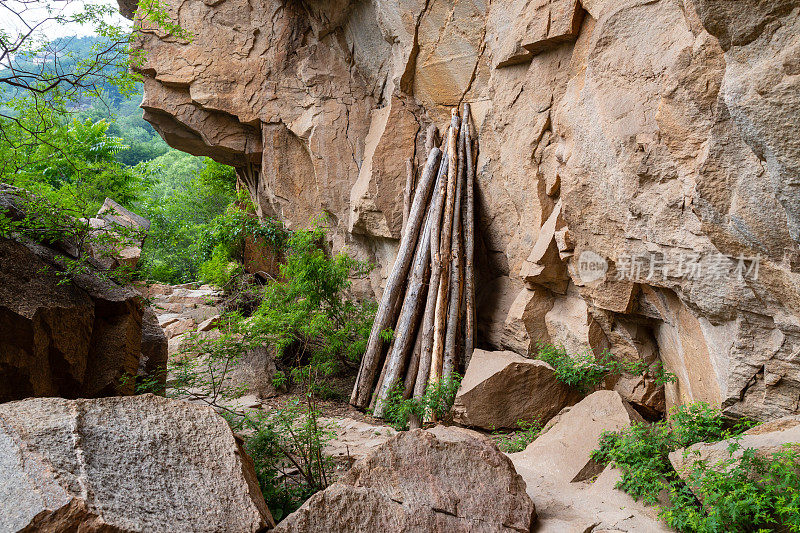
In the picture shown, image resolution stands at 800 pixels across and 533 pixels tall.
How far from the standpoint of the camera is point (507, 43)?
18.3 ft

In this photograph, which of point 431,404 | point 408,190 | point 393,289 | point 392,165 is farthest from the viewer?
point 392,165

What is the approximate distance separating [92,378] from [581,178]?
4.26 meters

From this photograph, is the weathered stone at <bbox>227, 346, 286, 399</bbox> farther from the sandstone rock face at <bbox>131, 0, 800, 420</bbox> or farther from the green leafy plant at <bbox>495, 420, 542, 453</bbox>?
the green leafy plant at <bbox>495, 420, 542, 453</bbox>

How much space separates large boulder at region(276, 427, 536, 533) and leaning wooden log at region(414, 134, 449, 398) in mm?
2375

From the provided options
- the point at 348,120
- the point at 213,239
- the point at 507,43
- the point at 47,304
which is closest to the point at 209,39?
the point at 348,120

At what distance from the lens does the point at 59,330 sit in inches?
153

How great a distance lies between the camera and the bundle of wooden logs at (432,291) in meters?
5.73

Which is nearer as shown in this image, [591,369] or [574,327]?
[591,369]

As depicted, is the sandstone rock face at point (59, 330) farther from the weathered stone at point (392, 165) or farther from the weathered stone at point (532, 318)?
the weathered stone at point (532, 318)

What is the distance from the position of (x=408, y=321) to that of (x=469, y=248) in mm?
1085

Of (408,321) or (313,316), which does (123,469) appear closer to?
(408,321)

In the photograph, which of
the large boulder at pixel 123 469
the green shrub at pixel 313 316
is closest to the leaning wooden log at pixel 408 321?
the green shrub at pixel 313 316

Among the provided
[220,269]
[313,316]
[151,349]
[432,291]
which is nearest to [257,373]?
[313,316]

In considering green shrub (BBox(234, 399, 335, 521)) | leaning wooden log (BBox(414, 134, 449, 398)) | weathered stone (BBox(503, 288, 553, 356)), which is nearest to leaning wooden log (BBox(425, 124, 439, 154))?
leaning wooden log (BBox(414, 134, 449, 398))
